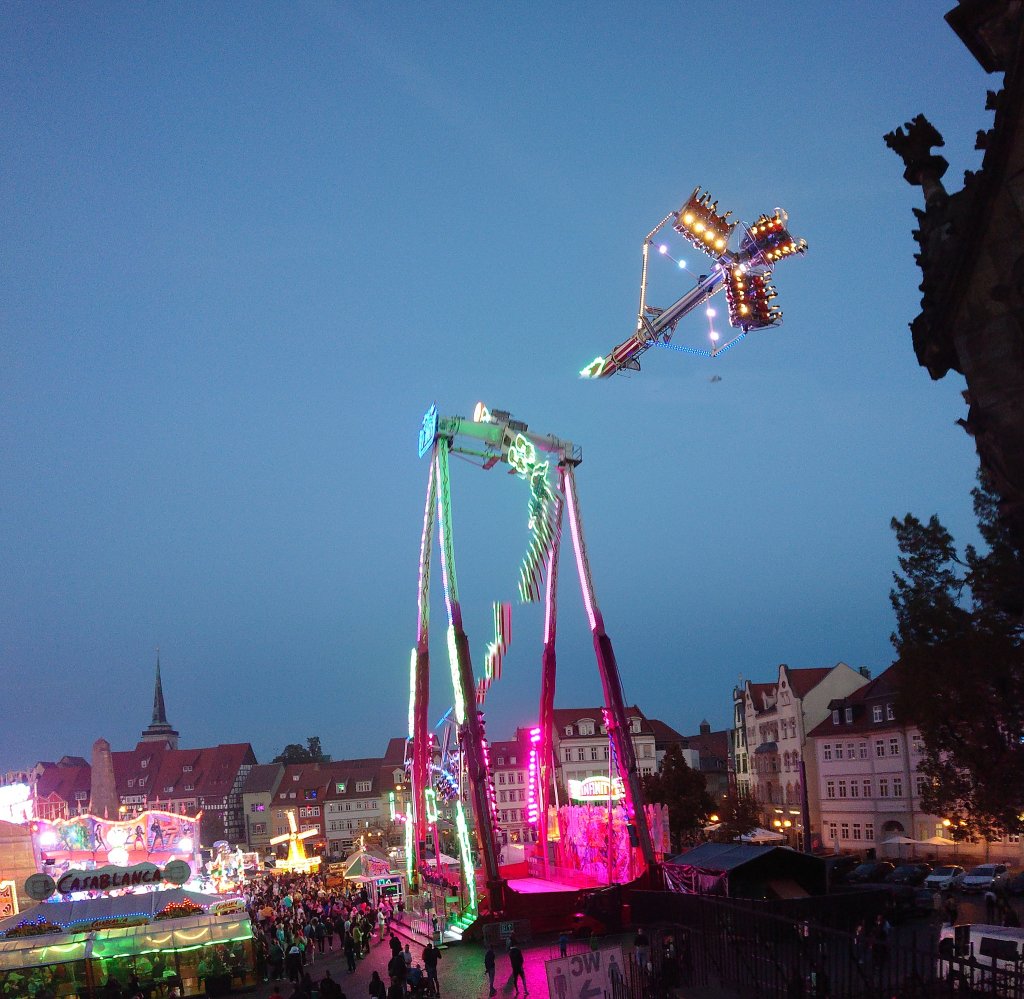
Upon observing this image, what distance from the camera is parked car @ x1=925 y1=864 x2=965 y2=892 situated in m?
36.8

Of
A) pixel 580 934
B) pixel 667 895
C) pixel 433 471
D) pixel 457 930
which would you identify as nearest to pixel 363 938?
pixel 457 930

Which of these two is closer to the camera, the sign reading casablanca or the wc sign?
the wc sign

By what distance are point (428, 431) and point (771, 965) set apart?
27091 millimetres

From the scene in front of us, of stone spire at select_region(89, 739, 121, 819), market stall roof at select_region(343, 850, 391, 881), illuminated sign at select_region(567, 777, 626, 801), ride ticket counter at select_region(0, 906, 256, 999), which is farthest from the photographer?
stone spire at select_region(89, 739, 121, 819)

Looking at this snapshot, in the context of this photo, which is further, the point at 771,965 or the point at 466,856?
the point at 466,856

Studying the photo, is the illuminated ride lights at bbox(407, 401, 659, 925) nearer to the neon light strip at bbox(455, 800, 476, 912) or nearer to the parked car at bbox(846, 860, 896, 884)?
the neon light strip at bbox(455, 800, 476, 912)

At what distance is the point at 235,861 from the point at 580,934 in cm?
2703

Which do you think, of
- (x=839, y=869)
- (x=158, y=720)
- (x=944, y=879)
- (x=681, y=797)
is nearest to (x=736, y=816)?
(x=681, y=797)

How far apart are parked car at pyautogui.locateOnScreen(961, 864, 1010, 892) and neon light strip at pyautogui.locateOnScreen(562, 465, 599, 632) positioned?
15.7 meters

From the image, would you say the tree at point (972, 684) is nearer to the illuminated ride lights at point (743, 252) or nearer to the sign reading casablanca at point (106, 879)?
the illuminated ride lights at point (743, 252)

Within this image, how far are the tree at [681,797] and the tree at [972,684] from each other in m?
29.6

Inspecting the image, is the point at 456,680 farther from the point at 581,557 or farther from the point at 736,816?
the point at 736,816

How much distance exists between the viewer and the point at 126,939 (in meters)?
26.6

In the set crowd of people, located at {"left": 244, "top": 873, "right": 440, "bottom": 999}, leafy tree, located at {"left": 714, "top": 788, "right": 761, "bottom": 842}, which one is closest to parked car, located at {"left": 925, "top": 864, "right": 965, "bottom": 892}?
leafy tree, located at {"left": 714, "top": 788, "right": 761, "bottom": 842}
